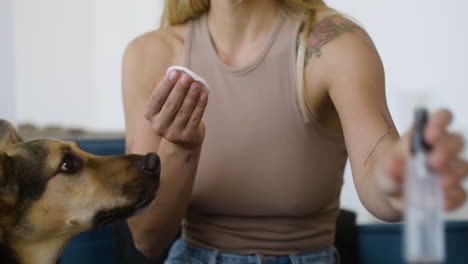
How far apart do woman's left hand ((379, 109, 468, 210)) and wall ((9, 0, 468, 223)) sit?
2.30m

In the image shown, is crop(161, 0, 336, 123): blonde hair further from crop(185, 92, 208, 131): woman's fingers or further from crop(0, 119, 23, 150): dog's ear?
crop(0, 119, 23, 150): dog's ear

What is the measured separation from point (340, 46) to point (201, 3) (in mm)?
389

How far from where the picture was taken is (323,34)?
108 cm

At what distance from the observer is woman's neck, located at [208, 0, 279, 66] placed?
116cm

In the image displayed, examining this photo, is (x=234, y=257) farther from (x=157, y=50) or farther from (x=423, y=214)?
(x=423, y=214)

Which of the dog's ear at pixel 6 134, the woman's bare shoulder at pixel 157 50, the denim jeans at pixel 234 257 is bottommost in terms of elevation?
the denim jeans at pixel 234 257

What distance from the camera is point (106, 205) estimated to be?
3.30ft

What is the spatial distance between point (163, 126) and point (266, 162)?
28 cm

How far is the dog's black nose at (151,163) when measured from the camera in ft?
3.19

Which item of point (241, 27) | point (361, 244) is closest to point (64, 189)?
point (241, 27)

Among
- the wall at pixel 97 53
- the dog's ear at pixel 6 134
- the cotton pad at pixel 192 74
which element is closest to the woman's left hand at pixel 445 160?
the cotton pad at pixel 192 74

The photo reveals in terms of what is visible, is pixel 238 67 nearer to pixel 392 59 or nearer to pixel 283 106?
pixel 283 106

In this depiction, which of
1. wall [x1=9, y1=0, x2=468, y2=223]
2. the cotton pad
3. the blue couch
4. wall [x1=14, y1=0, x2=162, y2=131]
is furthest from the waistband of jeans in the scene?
wall [x1=14, y1=0, x2=162, y2=131]

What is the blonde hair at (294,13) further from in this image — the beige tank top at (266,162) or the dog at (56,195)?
the dog at (56,195)
